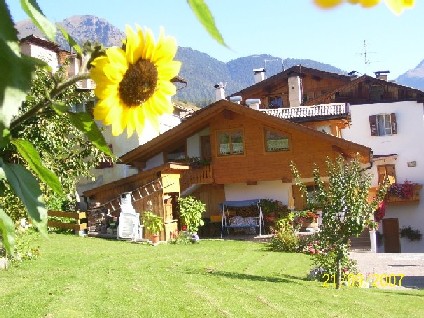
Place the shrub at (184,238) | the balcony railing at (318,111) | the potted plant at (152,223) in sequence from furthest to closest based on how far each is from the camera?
the balcony railing at (318,111) < the shrub at (184,238) < the potted plant at (152,223)

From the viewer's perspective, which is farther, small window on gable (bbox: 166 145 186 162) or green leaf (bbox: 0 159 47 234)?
small window on gable (bbox: 166 145 186 162)

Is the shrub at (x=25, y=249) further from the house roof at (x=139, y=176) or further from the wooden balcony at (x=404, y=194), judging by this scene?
the wooden balcony at (x=404, y=194)

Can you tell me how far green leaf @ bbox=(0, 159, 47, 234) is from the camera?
1.35 ft

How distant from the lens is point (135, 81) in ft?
1.72

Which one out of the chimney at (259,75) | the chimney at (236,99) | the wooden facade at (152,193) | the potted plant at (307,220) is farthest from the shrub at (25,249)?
the chimney at (259,75)

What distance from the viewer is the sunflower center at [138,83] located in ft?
1.66

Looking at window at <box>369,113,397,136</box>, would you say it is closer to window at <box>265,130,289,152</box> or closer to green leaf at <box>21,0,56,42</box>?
window at <box>265,130,289,152</box>

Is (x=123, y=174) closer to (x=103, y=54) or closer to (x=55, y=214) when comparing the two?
(x=55, y=214)

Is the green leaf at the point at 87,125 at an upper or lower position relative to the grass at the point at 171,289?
upper

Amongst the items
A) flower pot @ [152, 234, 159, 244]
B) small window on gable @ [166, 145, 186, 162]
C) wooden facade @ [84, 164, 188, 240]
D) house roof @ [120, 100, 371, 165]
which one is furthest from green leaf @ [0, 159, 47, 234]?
small window on gable @ [166, 145, 186, 162]

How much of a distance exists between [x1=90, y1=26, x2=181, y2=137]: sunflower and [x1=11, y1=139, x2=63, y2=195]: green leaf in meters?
0.06

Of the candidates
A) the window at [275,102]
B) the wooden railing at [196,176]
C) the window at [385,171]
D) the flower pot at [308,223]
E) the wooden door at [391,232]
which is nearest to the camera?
the flower pot at [308,223]

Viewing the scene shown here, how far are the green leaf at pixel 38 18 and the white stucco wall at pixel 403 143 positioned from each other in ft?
Result: 87.0

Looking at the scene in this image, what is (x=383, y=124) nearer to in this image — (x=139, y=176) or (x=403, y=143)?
(x=403, y=143)
